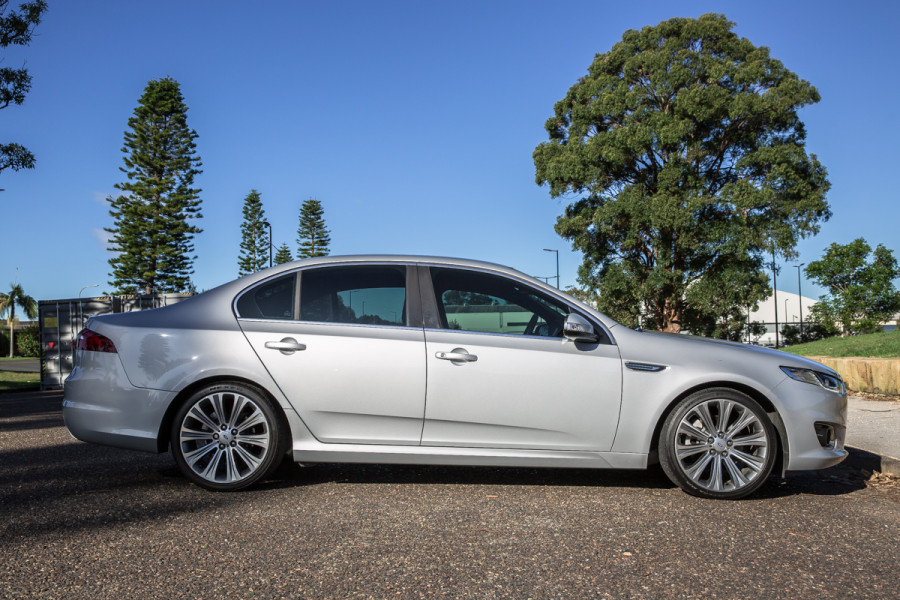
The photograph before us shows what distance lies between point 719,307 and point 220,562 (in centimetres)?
2881

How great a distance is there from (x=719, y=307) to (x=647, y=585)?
2831cm

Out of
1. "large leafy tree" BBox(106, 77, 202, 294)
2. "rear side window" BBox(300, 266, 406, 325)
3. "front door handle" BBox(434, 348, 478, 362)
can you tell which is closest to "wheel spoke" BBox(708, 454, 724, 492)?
"front door handle" BBox(434, 348, 478, 362)

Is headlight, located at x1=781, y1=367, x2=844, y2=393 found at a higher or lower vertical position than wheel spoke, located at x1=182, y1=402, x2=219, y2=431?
higher

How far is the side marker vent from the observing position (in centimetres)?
442

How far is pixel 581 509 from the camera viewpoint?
410cm

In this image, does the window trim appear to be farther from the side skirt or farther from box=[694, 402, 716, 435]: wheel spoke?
box=[694, 402, 716, 435]: wheel spoke

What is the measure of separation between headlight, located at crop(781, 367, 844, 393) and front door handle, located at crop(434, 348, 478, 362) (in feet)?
6.58

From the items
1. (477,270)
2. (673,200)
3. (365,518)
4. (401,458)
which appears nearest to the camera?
(365,518)

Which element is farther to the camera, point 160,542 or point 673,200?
point 673,200

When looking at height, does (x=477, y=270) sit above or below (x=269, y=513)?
Answer: above

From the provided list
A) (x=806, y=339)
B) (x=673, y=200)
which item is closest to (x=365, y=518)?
(x=673, y=200)

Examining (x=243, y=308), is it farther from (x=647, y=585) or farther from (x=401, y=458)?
(x=647, y=585)

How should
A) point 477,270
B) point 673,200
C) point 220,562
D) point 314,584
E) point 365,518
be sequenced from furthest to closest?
point 673,200
point 477,270
point 365,518
point 220,562
point 314,584

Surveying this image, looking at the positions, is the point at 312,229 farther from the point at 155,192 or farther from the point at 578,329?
the point at 578,329
